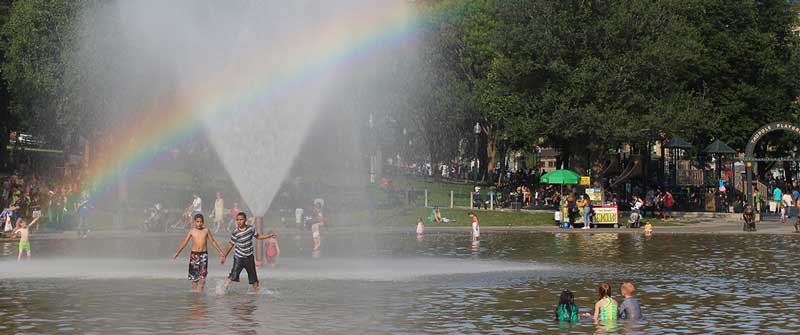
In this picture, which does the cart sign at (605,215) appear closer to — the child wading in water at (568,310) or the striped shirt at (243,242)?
the striped shirt at (243,242)

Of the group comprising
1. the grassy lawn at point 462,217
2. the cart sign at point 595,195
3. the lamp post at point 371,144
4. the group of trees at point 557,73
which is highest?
the group of trees at point 557,73

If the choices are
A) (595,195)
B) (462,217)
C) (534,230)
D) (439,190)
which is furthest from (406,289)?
(439,190)

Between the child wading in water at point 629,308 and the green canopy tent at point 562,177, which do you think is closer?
the child wading in water at point 629,308

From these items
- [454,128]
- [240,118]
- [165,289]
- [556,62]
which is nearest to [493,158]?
[454,128]

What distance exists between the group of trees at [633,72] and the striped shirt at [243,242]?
4469cm

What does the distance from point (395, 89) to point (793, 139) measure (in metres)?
33.2

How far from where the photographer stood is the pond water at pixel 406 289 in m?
20.7

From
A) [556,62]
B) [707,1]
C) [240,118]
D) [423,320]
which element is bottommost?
[423,320]

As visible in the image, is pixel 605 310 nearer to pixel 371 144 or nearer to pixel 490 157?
pixel 371 144

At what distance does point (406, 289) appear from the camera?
27.2 metres

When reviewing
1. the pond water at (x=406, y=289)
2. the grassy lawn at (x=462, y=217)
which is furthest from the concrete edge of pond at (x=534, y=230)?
the pond water at (x=406, y=289)

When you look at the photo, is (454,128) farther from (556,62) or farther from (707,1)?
(556,62)

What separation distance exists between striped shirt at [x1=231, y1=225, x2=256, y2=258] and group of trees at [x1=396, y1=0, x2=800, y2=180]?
44693 millimetres

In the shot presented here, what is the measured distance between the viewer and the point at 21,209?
5688 centimetres
